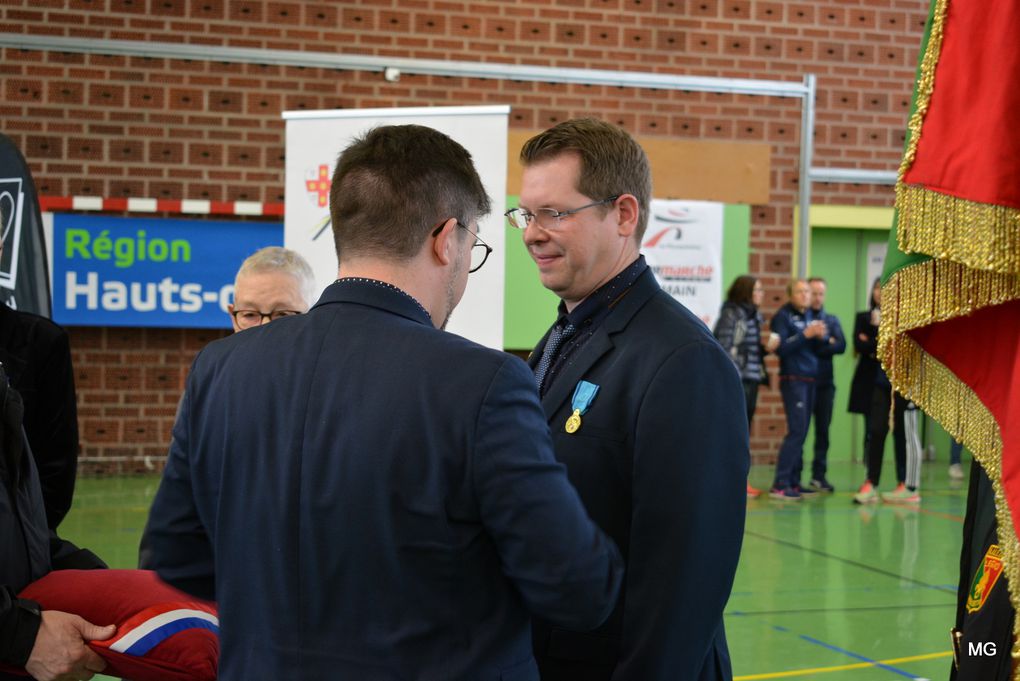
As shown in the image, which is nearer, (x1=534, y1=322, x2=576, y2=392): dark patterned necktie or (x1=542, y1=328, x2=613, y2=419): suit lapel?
(x1=542, y1=328, x2=613, y2=419): suit lapel

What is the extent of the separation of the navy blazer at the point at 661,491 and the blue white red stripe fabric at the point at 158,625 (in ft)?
1.85

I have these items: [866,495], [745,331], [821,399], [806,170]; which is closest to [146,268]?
[745,331]

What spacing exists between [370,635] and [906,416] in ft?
26.7

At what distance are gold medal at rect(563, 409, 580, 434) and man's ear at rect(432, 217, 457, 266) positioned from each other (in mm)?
472

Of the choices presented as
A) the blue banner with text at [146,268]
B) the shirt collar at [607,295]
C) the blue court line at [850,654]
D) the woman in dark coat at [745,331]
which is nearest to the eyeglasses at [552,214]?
the shirt collar at [607,295]

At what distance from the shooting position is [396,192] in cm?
150

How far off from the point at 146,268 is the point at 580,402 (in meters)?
8.23

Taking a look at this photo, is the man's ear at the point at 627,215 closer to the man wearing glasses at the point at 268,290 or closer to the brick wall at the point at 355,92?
the man wearing glasses at the point at 268,290

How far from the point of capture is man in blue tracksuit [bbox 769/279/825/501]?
9078 millimetres

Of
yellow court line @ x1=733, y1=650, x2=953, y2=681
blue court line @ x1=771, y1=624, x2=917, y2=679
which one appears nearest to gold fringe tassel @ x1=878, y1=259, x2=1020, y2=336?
yellow court line @ x1=733, y1=650, x2=953, y2=681

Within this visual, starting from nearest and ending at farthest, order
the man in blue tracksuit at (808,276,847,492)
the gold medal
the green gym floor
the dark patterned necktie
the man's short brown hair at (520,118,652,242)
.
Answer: the gold medal → the man's short brown hair at (520,118,652,242) → the dark patterned necktie → the green gym floor → the man in blue tracksuit at (808,276,847,492)

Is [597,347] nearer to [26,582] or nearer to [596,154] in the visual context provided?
[596,154]

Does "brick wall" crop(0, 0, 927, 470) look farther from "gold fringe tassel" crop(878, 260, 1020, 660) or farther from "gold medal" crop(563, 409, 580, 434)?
"gold fringe tassel" crop(878, 260, 1020, 660)

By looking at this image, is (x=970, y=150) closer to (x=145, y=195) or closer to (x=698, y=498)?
(x=698, y=498)
